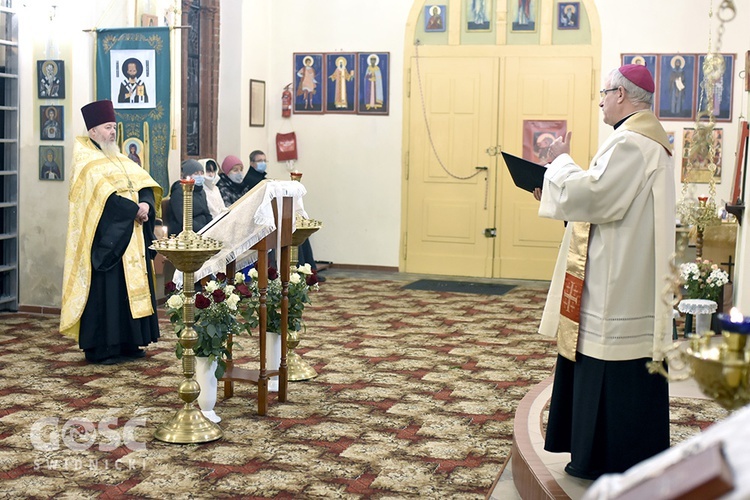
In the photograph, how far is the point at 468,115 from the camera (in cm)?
1215

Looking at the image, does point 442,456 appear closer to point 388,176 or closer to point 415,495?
point 415,495

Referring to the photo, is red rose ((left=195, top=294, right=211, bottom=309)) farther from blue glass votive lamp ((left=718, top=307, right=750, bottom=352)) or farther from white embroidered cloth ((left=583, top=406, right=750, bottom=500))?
white embroidered cloth ((left=583, top=406, right=750, bottom=500))

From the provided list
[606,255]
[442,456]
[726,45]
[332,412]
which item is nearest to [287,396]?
[332,412]

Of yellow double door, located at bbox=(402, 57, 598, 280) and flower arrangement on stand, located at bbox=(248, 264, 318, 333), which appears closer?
flower arrangement on stand, located at bbox=(248, 264, 318, 333)

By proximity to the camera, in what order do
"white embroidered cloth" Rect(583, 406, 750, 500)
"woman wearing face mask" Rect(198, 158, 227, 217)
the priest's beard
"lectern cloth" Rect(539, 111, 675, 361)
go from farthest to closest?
"woman wearing face mask" Rect(198, 158, 227, 217), the priest's beard, "lectern cloth" Rect(539, 111, 675, 361), "white embroidered cloth" Rect(583, 406, 750, 500)

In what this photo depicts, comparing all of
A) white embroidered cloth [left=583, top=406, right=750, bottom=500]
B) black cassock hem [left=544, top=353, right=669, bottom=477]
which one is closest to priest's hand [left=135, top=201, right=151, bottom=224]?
black cassock hem [left=544, top=353, right=669, bottom=477]

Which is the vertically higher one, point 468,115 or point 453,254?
point 468,115

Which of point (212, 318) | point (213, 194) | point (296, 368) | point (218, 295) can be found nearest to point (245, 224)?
point (218, 295)

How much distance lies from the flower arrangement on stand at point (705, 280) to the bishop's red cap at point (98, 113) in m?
4.53

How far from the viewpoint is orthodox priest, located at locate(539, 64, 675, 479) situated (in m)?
4.03

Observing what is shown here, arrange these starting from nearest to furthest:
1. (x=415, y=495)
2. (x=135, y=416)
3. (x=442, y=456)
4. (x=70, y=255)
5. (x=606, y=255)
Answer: (x=606, y=255) < (x=415, y=495) < (x=442, y=456) < (x=135, y=416) < (x=70, y=255)

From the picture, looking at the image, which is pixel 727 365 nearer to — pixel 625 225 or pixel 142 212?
pixel 625 225

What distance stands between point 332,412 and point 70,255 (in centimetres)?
258

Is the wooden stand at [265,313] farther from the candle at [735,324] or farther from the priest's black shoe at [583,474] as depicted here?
the candle at [735,324]
